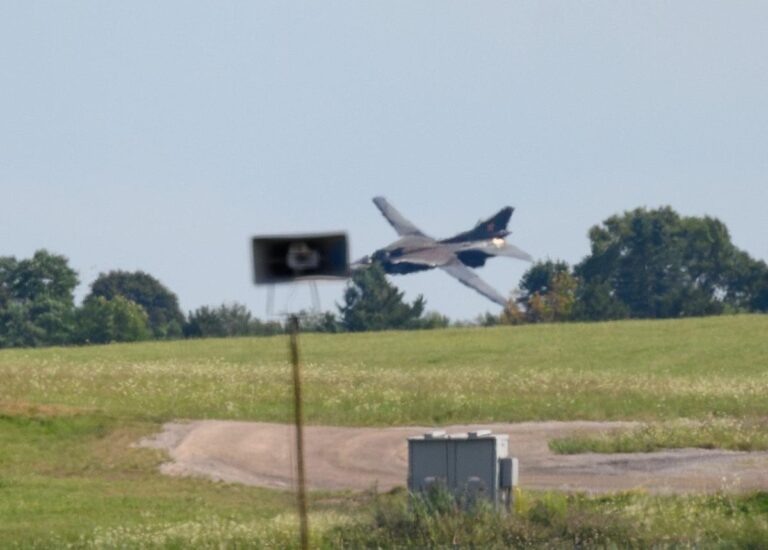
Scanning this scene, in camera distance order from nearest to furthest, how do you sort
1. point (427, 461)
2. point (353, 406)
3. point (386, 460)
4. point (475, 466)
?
point (475, 466), point (427, 461), point (386, 460), point (353, 406)

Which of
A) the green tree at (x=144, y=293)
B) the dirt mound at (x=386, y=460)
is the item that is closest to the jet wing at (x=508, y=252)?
the green tree at (x=144, y=293)

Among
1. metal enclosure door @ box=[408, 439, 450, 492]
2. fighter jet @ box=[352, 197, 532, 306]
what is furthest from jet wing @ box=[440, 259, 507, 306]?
metal enclosure door @ box=[408, 439, 450, 492]

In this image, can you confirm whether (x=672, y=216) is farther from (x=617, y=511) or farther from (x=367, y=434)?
(x=617, y=511)

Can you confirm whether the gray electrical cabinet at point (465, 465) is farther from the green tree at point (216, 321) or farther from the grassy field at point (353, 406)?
the green tree at point (216, 321)

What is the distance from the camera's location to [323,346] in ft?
242

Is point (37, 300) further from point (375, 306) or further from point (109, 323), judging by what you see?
point (375, 306)

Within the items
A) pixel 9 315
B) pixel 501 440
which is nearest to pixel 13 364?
pixel 501 440

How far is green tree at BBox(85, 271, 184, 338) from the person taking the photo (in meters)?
140

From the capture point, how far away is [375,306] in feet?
365

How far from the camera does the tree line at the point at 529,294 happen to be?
366ft

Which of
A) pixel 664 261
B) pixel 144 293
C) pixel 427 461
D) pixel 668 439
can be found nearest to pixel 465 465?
pixel 427 461

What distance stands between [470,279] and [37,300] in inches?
1080

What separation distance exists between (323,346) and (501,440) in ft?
157

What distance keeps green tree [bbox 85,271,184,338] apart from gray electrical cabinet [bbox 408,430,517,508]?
366 ft
